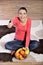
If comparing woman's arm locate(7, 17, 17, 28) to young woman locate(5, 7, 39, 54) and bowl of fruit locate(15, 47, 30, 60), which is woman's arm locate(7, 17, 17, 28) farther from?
bowl of fruit locate(15, 47, 30, 60)

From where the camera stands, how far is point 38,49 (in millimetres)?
1027

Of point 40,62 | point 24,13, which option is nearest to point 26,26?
point 24,13

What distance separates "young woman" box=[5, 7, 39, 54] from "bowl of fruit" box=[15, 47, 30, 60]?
3 centimetres

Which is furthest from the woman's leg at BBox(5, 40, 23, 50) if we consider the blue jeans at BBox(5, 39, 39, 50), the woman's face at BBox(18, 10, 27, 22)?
the woman's face at BBox(18, 10, 27, 22)

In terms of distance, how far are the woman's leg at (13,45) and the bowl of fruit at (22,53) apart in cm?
2

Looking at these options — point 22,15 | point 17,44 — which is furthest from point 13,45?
point 22,15

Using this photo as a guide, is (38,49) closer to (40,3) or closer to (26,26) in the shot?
(26,26)

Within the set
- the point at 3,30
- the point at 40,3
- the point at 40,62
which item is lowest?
the point at 40,62

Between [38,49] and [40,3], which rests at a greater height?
[40,3]

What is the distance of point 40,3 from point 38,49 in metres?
0.23

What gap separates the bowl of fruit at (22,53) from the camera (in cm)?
99

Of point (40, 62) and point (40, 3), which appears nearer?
point (40, 62)

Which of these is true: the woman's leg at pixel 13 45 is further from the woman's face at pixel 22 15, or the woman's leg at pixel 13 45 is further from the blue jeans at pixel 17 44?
the woman's face at pixel 22 15

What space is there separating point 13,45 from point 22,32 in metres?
0.07
